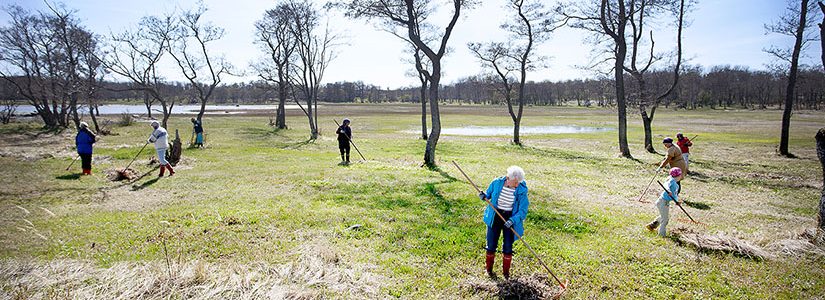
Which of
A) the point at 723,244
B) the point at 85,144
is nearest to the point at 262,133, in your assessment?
the point at 85,144

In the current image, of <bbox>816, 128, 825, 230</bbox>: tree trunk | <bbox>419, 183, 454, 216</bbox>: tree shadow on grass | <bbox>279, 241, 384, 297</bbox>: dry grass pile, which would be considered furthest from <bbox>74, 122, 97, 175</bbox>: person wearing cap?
<bbox>816, 128, 825, 230</bbox>: tree trunk

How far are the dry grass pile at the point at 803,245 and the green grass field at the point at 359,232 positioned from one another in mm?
180

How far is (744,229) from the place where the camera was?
9156mm

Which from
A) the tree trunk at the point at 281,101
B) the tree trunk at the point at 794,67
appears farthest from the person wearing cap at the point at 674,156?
the tree trunk at the point at 281,101

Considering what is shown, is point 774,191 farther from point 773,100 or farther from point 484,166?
point 773,100

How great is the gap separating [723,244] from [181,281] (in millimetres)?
9555

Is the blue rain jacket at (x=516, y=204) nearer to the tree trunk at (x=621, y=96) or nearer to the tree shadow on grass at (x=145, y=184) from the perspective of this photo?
the tree shadow on grass at (x=145, y=184)

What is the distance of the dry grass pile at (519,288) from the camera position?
236 inches

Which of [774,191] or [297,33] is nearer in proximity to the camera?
[774,191]

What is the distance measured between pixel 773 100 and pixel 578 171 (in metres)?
130

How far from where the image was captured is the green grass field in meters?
6.16

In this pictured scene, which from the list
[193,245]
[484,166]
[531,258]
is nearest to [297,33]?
[484,166]

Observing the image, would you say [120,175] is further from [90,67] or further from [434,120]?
[90,67]

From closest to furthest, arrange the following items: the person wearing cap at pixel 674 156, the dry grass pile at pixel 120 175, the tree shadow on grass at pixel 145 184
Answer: the person wearing cap at pixel 674 156
the tree shadow on grass at pixel 145 184
the dry grass pile at pixel 120 175
